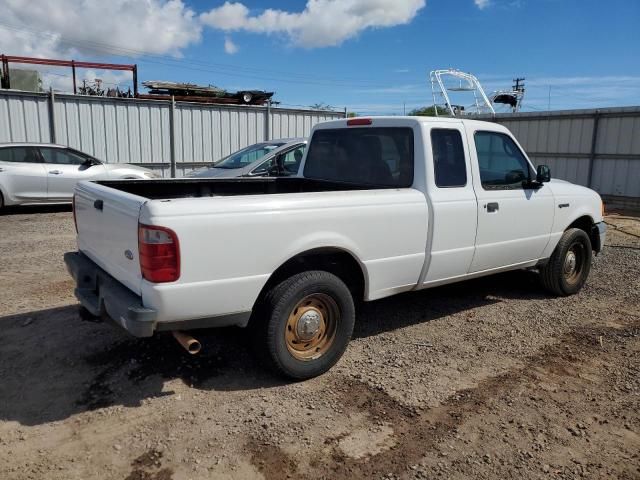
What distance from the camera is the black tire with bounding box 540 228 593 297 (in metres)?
5.88

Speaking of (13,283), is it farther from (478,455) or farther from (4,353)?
(478,455)

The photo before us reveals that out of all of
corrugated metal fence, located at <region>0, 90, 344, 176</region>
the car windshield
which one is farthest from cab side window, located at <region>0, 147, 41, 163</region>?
the car windshield

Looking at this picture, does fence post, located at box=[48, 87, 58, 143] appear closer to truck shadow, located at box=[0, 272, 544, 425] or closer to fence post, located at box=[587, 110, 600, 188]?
truck shadow, located at box=[0, 272, 544, 425]

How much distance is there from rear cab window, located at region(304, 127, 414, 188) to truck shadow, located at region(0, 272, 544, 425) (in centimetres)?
139

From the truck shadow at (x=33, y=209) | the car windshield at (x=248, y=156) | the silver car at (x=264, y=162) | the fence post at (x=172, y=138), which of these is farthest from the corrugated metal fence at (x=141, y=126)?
the car windshield at (x=248, y=156)

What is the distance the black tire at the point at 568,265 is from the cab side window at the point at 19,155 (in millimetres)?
10326

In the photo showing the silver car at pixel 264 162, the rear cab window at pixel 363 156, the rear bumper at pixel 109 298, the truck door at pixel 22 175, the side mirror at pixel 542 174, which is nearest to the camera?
the rear bumper at pixel 109 298

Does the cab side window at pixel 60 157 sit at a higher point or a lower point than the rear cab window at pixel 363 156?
lower

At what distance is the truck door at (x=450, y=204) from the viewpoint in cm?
441

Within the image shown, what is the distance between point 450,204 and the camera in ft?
14.7

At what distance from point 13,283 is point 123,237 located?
11.9ft

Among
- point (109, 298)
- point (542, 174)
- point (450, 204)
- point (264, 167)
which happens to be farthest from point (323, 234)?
point (264, 167)

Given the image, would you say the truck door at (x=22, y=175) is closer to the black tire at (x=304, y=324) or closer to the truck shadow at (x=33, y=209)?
the truck shadow at (x=33, y=209)

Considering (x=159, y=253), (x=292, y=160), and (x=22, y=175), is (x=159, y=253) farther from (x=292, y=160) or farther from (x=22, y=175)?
(x=22, y=175)
